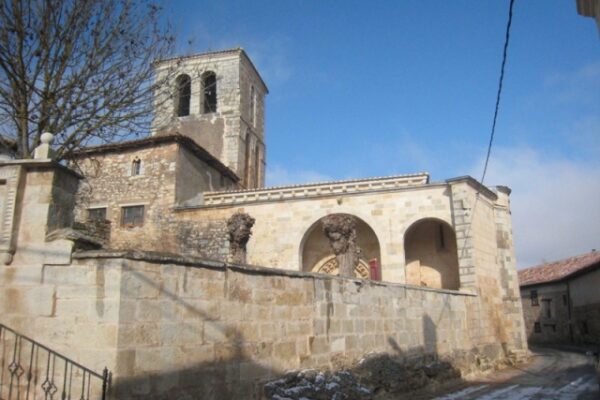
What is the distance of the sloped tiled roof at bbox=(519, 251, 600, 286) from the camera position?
3139 cm

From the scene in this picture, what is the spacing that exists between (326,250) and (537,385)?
922cm

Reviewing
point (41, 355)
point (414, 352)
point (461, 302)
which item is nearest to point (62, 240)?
point (41, 355)

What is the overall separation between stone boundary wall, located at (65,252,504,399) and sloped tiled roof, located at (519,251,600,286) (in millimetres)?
25187

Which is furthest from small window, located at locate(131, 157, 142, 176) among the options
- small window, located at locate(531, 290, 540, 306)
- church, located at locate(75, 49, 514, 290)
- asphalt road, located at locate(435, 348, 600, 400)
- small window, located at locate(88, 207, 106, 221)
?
small window, located at locate(531, 290, 540, 306)

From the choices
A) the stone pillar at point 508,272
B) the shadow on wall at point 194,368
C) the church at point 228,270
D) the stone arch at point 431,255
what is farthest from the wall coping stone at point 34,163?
the stone pillar at point 508,272

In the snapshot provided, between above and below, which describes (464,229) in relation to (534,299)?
above

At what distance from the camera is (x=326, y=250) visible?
1925cm

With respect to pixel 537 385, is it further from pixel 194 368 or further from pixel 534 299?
pixel 534 299

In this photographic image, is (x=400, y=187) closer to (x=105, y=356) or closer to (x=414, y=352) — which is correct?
(x=414, y=352)

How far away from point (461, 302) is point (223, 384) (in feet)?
28.7

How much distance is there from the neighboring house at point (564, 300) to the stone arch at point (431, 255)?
1144 centimetres

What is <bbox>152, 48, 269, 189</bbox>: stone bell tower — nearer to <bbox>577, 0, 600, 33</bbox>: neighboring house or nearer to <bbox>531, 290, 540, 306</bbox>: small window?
<bbox>531, 290, 540, 306</bbox>: small window

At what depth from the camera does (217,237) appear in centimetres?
1897

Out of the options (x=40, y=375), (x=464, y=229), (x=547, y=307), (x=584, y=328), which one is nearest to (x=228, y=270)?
(x=40, y=375)
